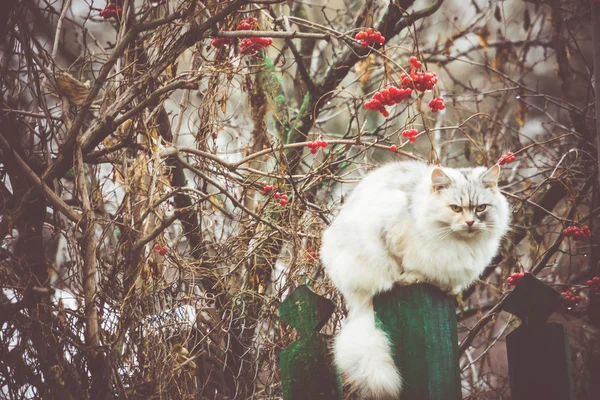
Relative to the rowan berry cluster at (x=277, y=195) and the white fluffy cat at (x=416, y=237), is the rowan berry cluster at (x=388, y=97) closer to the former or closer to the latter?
the white fluffy cat at (x=416, y=237)

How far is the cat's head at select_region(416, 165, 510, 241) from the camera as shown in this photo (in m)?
2.38

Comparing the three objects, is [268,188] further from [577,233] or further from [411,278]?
[577,233]

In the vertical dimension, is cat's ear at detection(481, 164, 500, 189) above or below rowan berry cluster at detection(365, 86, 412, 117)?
below

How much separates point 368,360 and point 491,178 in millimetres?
978

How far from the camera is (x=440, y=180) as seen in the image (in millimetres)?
2439

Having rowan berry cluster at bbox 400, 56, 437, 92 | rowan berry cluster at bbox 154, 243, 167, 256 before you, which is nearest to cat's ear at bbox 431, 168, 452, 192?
rowan berry cluster at bbox 400, 56, 437, 92

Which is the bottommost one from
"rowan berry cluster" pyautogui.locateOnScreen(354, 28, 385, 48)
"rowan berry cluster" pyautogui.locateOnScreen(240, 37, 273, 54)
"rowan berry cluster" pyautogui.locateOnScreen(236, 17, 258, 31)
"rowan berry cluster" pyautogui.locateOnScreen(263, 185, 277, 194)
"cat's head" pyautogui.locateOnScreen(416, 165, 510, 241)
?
"cat's head" pyautogui.locateOnScreen(416, 165, 510, 241)

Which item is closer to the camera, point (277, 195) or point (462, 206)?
point (462, 206)

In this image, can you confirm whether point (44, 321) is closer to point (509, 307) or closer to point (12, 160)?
point (12, 160)

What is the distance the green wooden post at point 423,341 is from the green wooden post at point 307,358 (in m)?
0.22

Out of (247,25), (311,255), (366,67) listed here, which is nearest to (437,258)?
(311,255)

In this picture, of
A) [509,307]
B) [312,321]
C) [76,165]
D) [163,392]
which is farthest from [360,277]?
[76,165]

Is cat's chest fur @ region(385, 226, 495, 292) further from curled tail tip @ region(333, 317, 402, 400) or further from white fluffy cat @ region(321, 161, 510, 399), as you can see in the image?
curled tail tip @ region(333, 317, 402, 400)

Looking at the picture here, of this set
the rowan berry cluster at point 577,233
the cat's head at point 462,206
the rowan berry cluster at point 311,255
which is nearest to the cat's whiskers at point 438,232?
the cat's head at point 462,206
